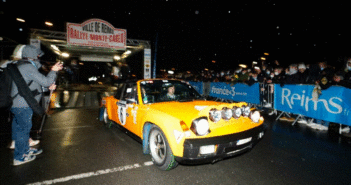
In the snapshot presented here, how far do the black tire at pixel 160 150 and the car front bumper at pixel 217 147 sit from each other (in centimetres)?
23

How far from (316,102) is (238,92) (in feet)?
12.1

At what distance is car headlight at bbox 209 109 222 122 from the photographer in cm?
272

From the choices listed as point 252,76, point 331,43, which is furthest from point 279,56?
point 252,76

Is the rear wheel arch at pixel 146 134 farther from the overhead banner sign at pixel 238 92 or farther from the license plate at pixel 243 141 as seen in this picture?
the overhead banner sign at pixel 238 92

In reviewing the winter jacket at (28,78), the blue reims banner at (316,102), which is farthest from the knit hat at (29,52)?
the blue reims banner at (316,102)

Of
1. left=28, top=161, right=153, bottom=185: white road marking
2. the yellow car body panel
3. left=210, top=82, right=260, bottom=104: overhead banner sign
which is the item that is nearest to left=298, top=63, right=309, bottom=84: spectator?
left=210, top=82, right=260, bottom=104: overhead banner sign

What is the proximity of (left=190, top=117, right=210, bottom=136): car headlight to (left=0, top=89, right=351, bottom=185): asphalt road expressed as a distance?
76cm

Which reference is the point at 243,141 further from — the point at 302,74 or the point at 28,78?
the point at 302,74

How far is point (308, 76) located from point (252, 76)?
2234 mm

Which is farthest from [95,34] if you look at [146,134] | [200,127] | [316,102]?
[316,102]

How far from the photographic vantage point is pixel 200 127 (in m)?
2.51

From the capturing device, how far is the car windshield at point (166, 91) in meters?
3.87

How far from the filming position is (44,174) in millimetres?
2893

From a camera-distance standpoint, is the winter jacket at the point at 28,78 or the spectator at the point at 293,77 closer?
the winter jacket at the point at 28,78
